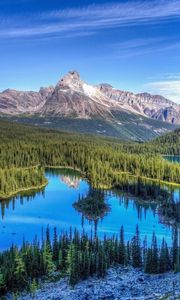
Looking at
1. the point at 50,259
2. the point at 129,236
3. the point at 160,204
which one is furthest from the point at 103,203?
the point at 50,259

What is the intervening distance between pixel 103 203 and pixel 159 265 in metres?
84.5

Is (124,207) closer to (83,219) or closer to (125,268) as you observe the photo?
(83,219)

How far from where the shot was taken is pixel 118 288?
86.3 metres

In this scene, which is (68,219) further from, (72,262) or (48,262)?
(72,262)

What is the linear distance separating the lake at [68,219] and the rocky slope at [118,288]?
3986cm

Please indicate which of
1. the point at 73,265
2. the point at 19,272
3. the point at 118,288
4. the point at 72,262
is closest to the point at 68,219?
the point at 72,262

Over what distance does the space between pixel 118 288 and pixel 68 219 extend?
78211 mm

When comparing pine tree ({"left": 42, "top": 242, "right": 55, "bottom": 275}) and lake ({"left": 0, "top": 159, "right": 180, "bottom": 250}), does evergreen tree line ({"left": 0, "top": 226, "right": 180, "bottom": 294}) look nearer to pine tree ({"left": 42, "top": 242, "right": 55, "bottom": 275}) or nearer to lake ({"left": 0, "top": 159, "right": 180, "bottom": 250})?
pine tree ({"left": 42, "top": 242, "right": 55, "bottom": 275})

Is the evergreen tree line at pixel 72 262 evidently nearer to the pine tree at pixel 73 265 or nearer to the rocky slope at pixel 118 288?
the pine tree at pixel 73 265

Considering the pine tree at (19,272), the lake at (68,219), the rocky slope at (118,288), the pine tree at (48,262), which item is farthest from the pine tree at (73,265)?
the lake at (68,219)

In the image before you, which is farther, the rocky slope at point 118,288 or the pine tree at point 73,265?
the pine tree at point 73,265

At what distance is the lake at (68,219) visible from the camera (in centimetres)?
14262

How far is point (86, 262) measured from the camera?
96.1 metres

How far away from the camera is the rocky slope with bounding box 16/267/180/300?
79500 millimetres
